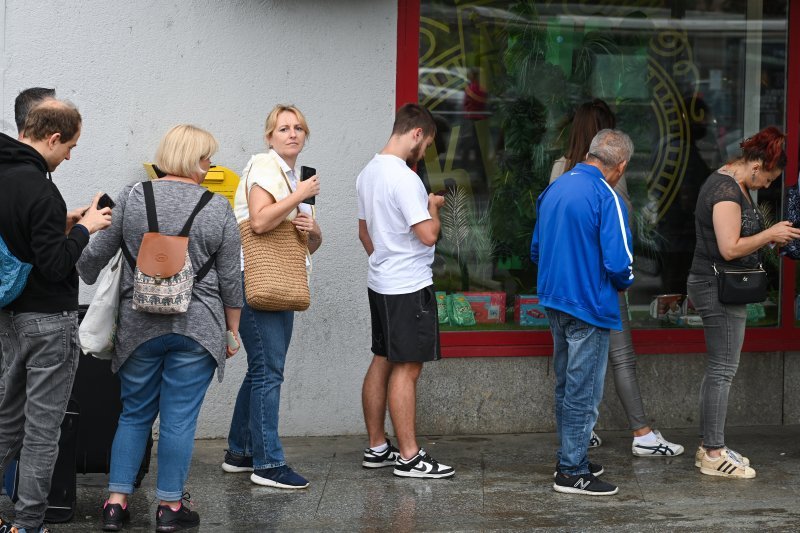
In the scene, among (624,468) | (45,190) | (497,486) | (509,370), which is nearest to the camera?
(45,190)

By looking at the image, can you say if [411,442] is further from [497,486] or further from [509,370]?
[509,370]

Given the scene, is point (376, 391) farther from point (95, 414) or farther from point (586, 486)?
point (95, 414)

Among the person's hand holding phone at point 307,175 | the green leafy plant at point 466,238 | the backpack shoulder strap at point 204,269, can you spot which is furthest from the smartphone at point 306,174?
the green leafy plant at point 466,238

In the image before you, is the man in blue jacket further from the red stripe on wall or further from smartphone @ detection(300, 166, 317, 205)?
the red stripe on wall

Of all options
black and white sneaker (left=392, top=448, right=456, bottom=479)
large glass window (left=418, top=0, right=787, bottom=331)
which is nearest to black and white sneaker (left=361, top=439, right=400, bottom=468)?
black and white sneaker (left=392, top=448, right=456, bottom=479)

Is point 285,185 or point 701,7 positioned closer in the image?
point 285,185

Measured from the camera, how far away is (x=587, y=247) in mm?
5500

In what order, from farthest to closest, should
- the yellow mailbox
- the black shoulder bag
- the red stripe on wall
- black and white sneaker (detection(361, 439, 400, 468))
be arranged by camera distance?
the red stripe on wall, the yellow mailbox, black and white sneaker (detection(361, 439, 400, 468)), the black shoulder bag

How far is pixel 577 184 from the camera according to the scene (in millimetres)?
5520

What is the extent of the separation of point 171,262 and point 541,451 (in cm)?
283

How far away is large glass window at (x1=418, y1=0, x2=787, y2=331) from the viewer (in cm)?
721

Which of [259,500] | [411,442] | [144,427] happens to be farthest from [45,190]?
[411,442]

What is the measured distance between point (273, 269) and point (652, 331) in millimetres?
2871

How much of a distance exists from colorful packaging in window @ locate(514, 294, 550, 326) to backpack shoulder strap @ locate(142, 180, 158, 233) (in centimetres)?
301
